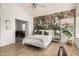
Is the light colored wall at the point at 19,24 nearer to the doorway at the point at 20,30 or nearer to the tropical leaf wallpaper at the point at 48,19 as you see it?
the doorway at the point at 20,30

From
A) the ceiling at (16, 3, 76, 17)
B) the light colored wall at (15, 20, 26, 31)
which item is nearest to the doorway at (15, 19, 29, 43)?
the light colored wall at (15, 20, 26, 31)

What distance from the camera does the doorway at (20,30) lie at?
2286 millimetres

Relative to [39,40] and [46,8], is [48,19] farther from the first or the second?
[39,40]

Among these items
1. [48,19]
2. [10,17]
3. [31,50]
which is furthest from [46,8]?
[31,50]

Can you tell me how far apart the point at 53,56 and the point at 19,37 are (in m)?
0.83

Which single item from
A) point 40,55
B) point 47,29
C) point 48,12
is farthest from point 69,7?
point 40,55

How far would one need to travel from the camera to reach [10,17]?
7.32 feet

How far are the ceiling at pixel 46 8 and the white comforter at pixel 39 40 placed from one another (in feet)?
1.58

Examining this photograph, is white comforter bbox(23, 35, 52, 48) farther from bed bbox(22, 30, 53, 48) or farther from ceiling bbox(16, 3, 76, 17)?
ceiling bbox(16, 3, 76, 17)

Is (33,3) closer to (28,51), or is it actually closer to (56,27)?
(56,27)

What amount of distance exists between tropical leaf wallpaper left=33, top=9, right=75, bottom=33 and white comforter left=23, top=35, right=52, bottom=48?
0.57 ft

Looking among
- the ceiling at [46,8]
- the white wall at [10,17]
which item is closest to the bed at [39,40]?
the white wall at [10,17]

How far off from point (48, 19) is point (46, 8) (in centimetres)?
24

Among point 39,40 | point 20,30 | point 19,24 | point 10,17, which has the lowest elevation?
point 39,40
